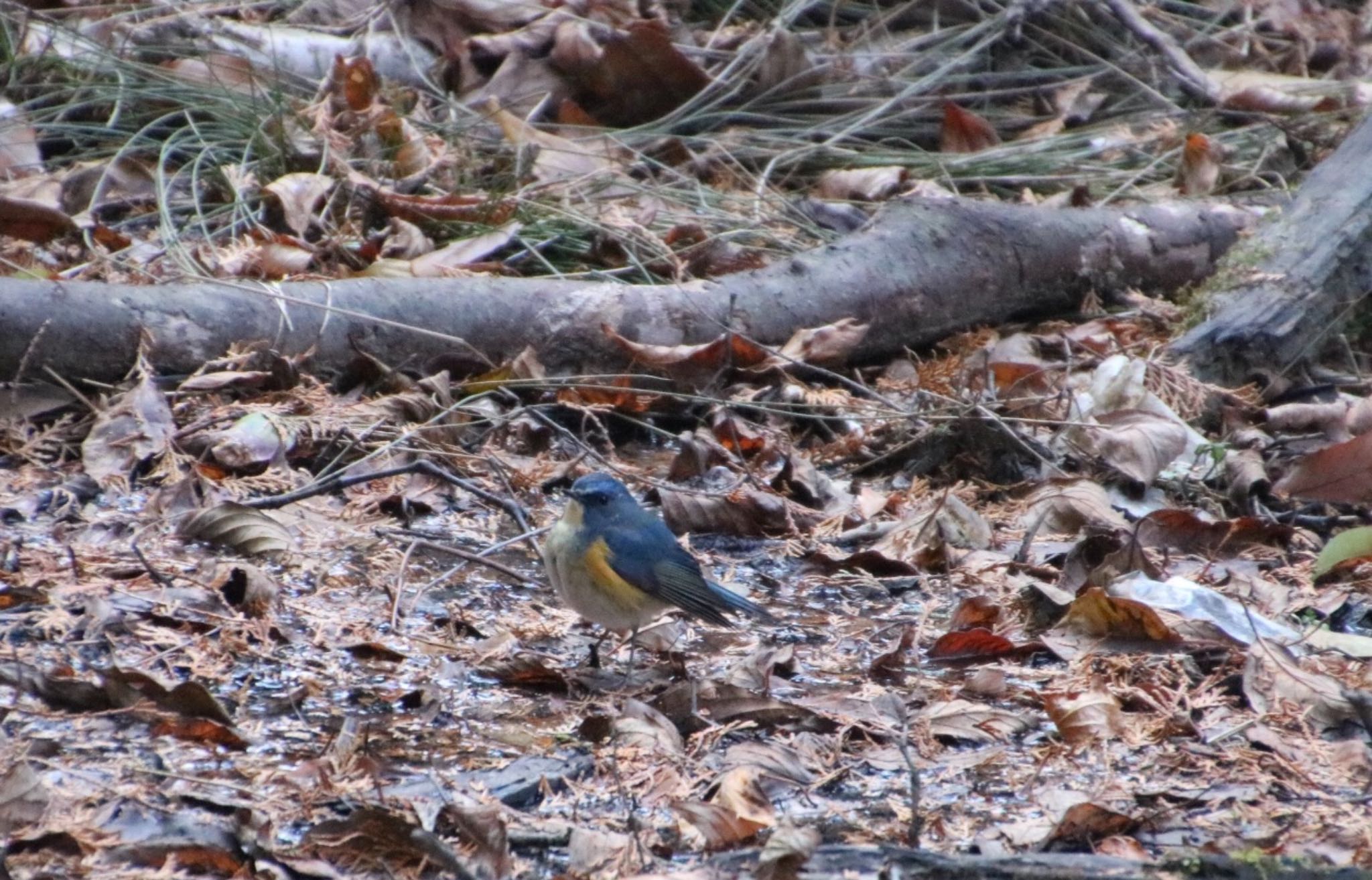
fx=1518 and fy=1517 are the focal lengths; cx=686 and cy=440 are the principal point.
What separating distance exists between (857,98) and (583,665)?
5.52 metres

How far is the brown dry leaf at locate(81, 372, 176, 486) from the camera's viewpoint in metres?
4.66

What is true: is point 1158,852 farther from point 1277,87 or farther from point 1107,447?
point 1277,87

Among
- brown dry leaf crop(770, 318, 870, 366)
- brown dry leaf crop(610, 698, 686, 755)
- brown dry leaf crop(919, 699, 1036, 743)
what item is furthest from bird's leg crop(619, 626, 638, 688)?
brown dry leaf crop(770, 318, 870, 366)

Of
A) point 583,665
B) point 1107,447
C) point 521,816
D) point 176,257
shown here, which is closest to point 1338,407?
point 1107,447

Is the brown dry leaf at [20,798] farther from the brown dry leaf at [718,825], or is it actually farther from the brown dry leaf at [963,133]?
the brown dry leaf at [963,133]

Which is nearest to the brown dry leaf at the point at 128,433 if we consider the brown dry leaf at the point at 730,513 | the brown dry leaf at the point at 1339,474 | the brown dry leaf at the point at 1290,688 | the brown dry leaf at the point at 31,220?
the brown dry leaf at the point at 31,220

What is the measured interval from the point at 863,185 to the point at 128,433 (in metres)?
4.22

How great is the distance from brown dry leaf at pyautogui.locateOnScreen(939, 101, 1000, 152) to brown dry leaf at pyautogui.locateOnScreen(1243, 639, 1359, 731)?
5.25 m

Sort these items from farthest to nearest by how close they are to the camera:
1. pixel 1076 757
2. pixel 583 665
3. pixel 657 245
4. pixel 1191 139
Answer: pixel 1191 139 → pixel 657 245 → pixel 583 665 → pixel 1076 757

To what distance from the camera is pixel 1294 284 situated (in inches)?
240

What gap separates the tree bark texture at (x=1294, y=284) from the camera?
5891mm

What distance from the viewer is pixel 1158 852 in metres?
2.84

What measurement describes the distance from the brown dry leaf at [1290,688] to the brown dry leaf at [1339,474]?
4.80ft

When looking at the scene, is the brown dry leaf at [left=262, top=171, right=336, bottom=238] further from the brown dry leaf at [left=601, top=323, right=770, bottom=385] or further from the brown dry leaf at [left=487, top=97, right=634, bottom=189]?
the brown dry leaf at [left=601, top=323, right=770, bottom=385]
